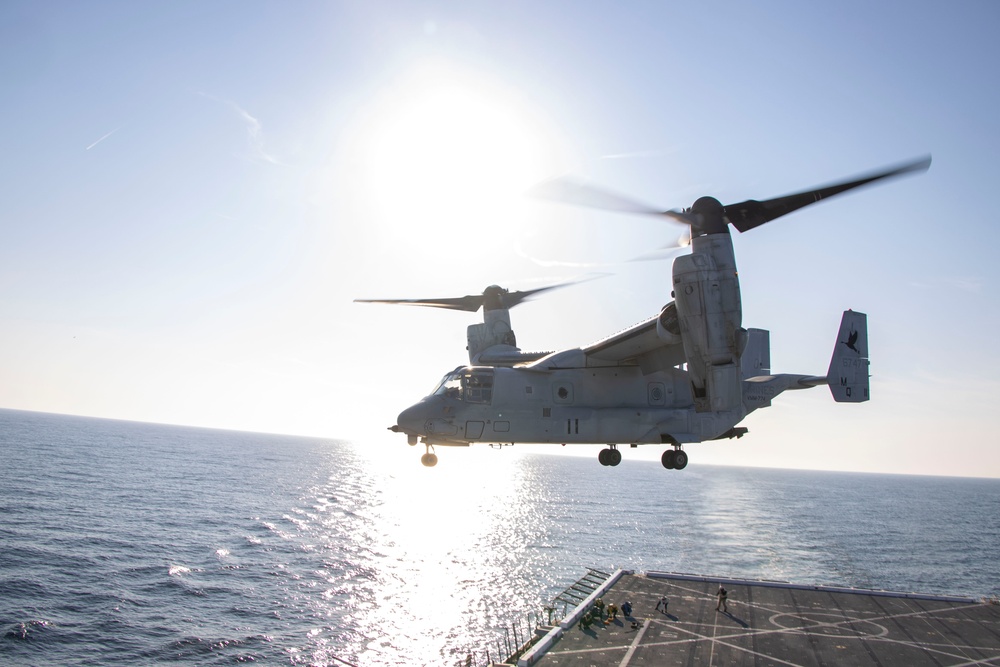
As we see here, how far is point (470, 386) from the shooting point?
22094 mm

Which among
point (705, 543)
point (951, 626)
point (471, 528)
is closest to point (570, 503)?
point (471, 528)

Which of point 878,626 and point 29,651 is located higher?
point 878,626

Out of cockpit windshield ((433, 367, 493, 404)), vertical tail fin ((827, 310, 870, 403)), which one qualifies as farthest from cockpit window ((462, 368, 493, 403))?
vertical tail fin ((827, 310, 870, 403))

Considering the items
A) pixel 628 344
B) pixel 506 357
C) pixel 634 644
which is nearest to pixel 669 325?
pixel 628 344

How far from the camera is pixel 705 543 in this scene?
3529 inches

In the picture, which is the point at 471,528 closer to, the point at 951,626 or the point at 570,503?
the point at 570,503

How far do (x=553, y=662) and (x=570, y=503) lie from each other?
114 metres

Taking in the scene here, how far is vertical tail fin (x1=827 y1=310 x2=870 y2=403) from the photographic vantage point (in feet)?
85.4

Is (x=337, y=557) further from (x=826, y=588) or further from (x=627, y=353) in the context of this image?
(x=627, y=353)

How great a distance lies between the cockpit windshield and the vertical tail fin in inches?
585

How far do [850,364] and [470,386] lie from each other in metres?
17.0

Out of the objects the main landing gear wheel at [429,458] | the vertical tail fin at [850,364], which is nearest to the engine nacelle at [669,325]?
the main landing gear wheel at [429,458]

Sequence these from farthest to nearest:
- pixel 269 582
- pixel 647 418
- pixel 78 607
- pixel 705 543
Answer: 1. pixel 705 543
2. pixel 269 582
3. pixel 78 607
4. pixel 647 418

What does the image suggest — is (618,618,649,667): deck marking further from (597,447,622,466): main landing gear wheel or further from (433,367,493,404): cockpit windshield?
(433,367,493,404): cockpit windshield
